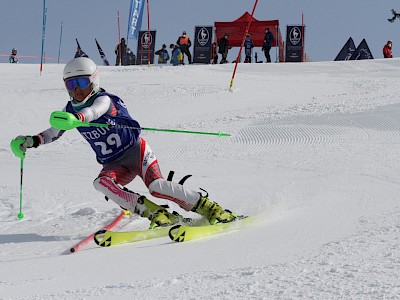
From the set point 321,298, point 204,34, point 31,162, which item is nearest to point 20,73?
point 204,34

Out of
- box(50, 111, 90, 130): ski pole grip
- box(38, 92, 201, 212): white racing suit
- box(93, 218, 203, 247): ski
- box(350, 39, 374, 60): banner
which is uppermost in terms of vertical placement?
box(350, 39, 374, 60): banner

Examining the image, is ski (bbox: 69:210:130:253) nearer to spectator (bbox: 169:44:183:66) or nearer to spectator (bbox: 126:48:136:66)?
spectator (bbox: 169:44:183:66)

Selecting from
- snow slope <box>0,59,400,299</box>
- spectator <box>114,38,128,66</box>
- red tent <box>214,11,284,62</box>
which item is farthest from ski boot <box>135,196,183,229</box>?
red tent <box>214,11,284,62</box>

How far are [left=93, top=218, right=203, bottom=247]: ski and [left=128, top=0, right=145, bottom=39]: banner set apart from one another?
809 inches

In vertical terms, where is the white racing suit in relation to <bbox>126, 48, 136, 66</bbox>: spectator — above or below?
below

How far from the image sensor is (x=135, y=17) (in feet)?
79.9

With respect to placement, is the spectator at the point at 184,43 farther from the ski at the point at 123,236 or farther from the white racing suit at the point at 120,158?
the ski at the point at 123,236

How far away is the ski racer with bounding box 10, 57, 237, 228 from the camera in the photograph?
4391 mm

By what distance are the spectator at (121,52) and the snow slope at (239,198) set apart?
1037 centimetres

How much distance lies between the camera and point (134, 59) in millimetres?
27594

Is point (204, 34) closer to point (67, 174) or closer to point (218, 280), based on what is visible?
point (67, 174)

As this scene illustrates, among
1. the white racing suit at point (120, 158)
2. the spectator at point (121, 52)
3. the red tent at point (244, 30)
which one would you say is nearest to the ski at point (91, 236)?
the white racing suit at point (120, 158)

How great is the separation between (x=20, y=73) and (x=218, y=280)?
17.7 meters

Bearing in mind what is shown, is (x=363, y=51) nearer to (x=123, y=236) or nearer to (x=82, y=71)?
(x=82, y=71)
